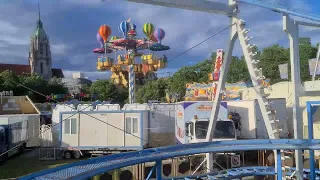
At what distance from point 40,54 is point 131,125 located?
129m

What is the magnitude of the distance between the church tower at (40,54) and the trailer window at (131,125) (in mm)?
120695

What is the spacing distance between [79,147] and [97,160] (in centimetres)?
1259

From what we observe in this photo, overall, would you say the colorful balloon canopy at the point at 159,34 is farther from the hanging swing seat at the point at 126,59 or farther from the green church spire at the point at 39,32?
the green church spire at the point at 39,32

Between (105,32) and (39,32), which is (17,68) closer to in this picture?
(39,32)

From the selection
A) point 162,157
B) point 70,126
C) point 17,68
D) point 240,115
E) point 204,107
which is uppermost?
point 17,68

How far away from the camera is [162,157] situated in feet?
22.0

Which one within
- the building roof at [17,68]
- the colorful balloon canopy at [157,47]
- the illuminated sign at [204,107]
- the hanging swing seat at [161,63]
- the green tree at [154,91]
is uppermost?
the building roof at [17,68]

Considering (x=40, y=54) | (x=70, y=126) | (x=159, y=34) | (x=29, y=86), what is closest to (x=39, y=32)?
(x=40, y=54)

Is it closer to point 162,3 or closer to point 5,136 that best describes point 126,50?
point 5,136

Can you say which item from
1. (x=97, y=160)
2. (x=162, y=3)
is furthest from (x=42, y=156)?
(x=97, y=160)

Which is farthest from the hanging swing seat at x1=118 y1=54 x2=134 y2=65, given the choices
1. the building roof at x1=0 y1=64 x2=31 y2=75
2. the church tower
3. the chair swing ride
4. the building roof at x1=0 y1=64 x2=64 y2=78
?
the church tower

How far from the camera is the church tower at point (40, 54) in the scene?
444 feet

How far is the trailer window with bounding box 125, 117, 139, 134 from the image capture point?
1841 centimetres

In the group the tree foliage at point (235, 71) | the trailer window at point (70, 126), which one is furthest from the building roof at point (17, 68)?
the trailer window at point (70, 126)
